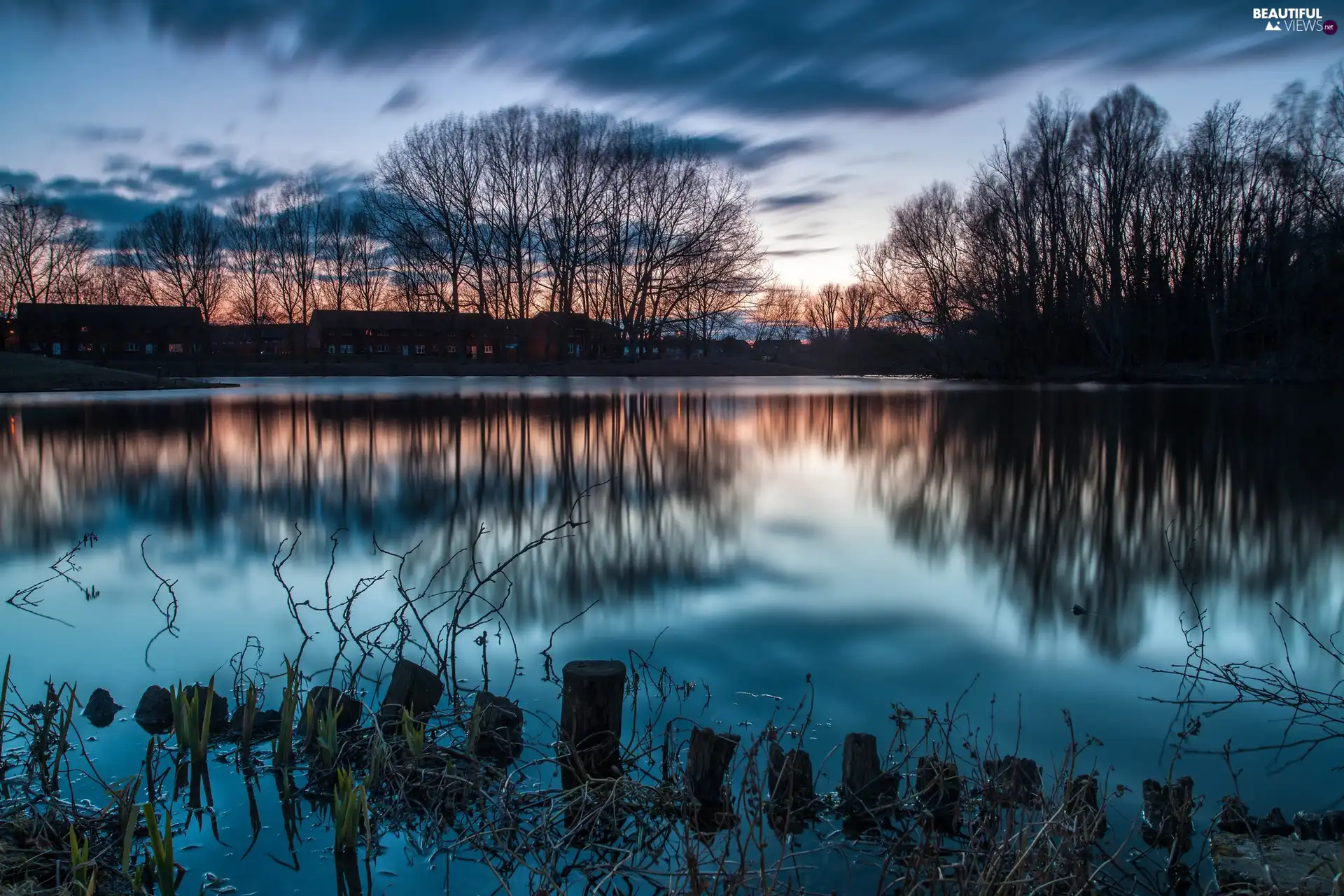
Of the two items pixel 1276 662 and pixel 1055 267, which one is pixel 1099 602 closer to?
pixel 1276 662

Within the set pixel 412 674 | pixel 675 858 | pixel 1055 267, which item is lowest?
pixel 675 858

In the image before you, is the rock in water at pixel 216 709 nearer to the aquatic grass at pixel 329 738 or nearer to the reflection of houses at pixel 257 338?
the aquatic grass at pixel 329 738

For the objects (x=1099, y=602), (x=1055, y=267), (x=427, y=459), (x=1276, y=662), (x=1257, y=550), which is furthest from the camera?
(x=1055, y=267)

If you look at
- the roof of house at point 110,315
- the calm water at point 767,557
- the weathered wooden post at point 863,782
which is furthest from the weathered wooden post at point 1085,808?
the roof of house at point 110,315

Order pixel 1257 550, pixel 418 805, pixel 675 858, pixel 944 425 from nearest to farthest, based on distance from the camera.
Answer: pixel 675 858 → pixel 418 805 → pixel 1257 550 → pixel 944 425

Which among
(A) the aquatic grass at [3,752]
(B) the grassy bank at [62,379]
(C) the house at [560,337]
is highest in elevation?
(C) the house at [560,337]

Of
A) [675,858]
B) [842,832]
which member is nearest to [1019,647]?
[842,832]

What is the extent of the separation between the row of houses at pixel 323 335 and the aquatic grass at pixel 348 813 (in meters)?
59.1

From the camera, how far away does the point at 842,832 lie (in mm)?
3492

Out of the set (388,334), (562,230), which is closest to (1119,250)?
(562,230)

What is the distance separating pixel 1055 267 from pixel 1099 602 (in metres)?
47.8

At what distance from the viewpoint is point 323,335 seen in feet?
282

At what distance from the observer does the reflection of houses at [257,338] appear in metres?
83.9

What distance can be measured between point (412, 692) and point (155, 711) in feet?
4.51
